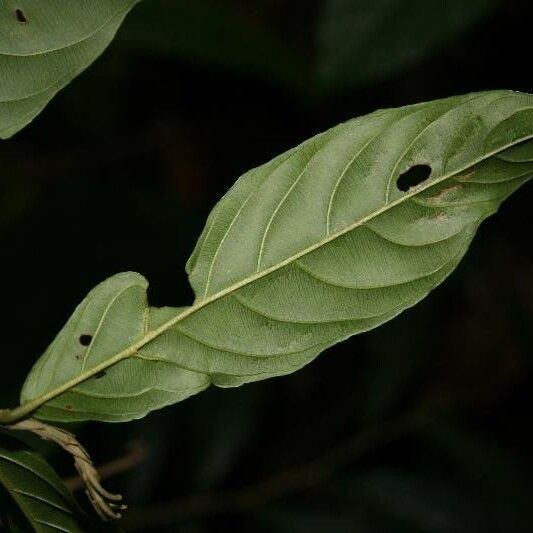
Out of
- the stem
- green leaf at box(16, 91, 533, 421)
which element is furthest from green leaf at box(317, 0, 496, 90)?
the stem

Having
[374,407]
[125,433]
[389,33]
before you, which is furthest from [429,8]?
[125,433]

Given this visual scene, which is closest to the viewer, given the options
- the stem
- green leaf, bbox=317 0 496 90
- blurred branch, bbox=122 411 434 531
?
the stem

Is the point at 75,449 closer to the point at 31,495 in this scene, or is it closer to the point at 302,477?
the point at 31,495

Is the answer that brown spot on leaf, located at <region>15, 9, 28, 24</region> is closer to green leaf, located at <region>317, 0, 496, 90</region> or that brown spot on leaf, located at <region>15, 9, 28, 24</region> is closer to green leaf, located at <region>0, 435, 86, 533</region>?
green leaf, located at <region>0, 435, 86, 533</region>

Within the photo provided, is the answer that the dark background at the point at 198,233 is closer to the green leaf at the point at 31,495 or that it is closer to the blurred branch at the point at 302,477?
the blurred branch at the point at 302,477

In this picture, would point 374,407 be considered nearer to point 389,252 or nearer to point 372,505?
point 372,505
